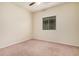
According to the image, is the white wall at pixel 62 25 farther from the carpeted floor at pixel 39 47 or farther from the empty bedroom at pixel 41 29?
the carpeted floor at pixel 39 47

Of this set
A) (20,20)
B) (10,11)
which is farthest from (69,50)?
(10,11)

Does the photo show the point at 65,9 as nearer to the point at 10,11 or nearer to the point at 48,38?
the point at 48,38

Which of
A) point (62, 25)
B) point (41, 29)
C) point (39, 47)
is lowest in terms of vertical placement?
point (39, 47)

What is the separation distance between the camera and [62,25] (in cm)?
210

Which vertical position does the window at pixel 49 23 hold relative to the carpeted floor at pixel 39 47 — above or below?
above

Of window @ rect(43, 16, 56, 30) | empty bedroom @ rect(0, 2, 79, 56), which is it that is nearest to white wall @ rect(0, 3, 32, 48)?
empty bedroom @ rect(0, 2, 79, 56)

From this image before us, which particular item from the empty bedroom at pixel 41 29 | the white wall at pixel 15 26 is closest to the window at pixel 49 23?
the empty bedroom at pixel 41 29

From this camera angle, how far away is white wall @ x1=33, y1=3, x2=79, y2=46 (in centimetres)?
199

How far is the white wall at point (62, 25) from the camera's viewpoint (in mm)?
1992

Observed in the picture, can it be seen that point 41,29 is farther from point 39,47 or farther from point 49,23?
point 39,47

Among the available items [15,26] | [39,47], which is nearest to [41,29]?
[39,47]

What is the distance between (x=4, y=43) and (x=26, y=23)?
0.84m

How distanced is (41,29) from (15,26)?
745 mm

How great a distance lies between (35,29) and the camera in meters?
2.00
